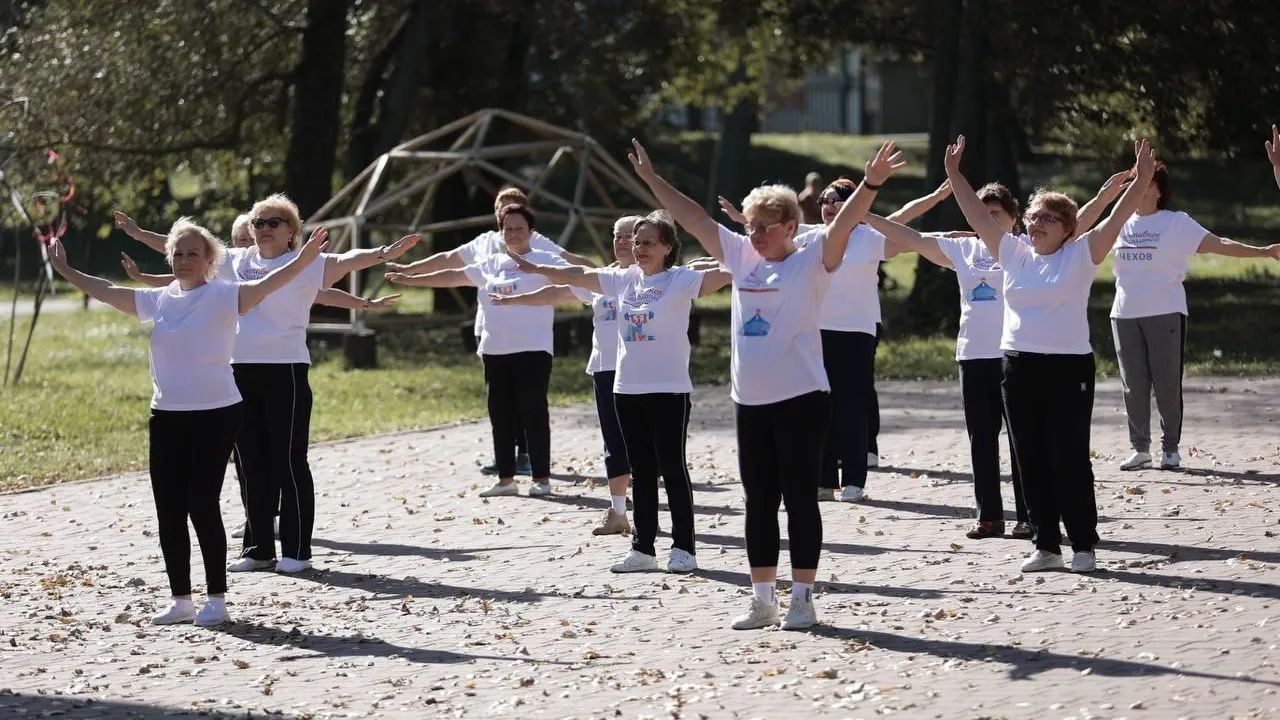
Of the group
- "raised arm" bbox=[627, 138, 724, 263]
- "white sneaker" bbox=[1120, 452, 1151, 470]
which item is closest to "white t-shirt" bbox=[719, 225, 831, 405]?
"raised arm" bbox=[627, 138, 724, 263]

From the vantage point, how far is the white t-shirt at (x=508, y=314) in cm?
1100

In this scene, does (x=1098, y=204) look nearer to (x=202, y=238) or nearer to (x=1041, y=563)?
(x=1041, y=563)

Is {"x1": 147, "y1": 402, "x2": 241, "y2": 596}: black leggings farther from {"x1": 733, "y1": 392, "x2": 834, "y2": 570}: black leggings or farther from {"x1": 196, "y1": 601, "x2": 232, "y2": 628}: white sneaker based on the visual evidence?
{"x1": 733, "y1": 392, "x2": 834, "y2": 570}: black leggings

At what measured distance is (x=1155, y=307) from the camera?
1127cm

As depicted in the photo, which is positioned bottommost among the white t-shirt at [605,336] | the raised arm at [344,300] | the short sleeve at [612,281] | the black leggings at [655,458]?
the black leggings at [655,458]

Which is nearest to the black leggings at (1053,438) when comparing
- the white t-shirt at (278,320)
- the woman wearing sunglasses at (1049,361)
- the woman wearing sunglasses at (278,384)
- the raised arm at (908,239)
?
the woman wearing sunglasses at (1049,361)

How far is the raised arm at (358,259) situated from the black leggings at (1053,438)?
9.69 ft

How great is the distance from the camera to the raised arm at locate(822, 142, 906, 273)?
697cm

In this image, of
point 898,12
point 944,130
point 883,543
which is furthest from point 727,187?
point 883,543

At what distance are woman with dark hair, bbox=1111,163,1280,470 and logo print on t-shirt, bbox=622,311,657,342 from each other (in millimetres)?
3826

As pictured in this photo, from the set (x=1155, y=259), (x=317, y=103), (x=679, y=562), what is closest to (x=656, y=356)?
(x=679, y=562)

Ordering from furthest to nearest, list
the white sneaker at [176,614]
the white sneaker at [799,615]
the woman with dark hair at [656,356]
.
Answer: the woman with dark hair at [656,356] → the white sneaker at [176,614] → the white sneaker at [799,615]

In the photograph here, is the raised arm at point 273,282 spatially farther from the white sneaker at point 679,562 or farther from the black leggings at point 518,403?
the black leggings at point 518,403

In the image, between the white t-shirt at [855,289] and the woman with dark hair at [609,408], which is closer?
the woman with dark hair at [609,408]
